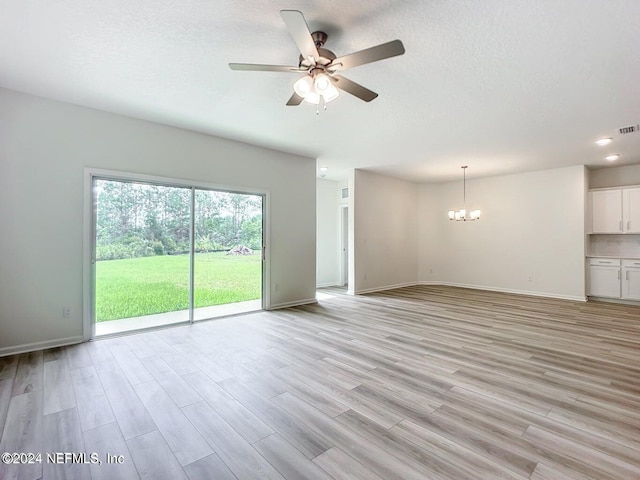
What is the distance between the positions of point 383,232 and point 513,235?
3.06 metres

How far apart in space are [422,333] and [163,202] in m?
4.11

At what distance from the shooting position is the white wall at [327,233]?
27.0 ft

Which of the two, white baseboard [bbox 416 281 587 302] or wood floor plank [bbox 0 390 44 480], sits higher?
white baseboard [bbox 416 281 587 302]

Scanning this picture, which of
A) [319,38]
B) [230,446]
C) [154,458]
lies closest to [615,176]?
[319,38]

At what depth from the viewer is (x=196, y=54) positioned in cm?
267

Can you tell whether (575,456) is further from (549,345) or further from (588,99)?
(588,99)

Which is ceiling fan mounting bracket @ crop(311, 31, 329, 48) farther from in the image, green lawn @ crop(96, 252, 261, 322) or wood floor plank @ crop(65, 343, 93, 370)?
wood floor plank @ crop(65, 343, 93, 370)

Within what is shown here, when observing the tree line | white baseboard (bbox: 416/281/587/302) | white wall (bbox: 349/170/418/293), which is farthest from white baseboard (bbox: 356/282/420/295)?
the tree line

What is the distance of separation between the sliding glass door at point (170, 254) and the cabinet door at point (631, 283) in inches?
282

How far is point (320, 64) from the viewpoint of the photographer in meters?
2.34

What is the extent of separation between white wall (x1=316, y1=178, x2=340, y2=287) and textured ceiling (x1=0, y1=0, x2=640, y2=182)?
11.3ft

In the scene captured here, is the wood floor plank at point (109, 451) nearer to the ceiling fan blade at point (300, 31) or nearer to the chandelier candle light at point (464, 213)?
the ceiling fan blade at point (300, 31)

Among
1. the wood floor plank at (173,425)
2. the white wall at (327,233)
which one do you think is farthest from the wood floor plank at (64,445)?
the white wall at (327,233)

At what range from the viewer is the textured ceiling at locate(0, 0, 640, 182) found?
216 cm
